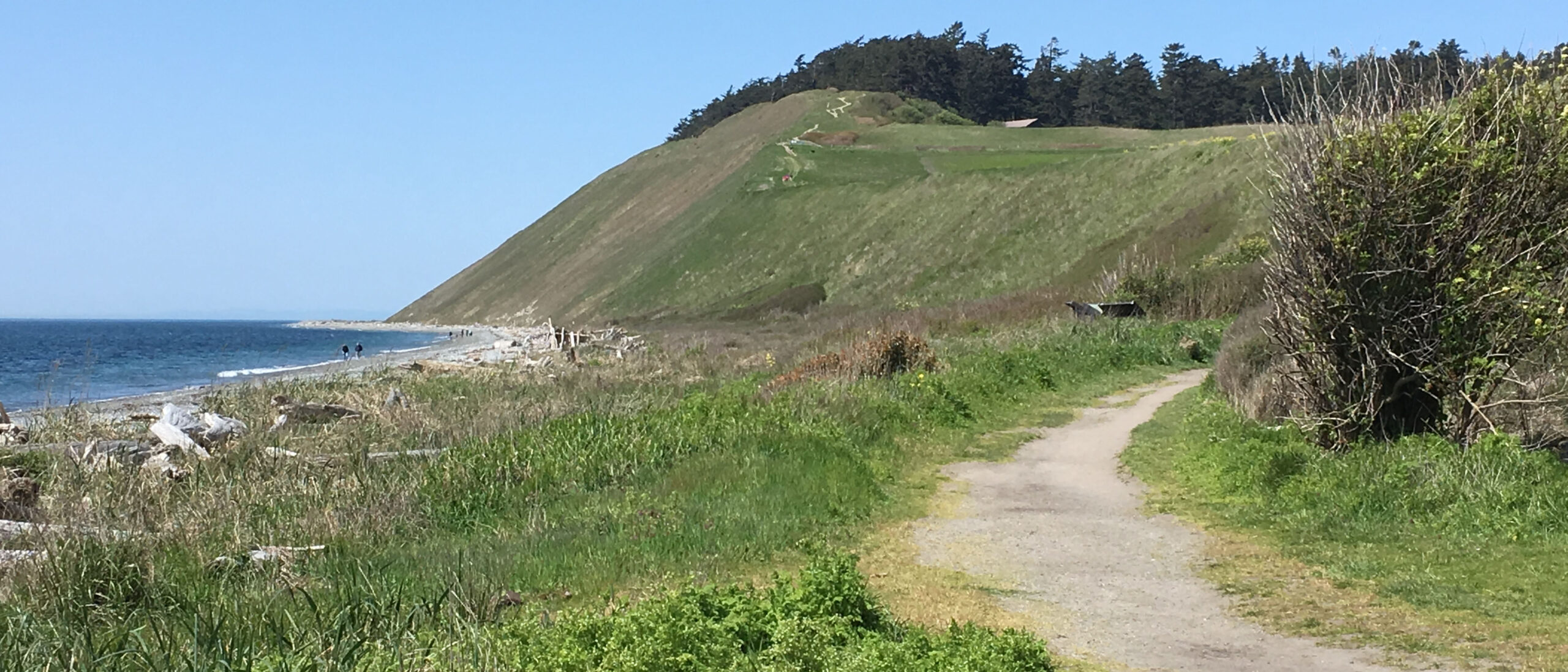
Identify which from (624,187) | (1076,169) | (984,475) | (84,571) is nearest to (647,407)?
(984,475)

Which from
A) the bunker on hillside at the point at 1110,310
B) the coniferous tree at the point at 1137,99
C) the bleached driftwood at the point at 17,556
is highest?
the coniferous tree at the point at 1137,99

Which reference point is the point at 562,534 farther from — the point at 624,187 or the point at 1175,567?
the point at 624,187

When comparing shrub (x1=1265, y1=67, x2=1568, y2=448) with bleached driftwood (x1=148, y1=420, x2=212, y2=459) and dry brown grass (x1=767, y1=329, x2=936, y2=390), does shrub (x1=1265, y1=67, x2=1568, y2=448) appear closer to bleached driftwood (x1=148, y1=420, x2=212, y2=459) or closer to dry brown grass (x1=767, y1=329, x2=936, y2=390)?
dry brown grass (x1=767, y1=329, x2=936, y2=390)

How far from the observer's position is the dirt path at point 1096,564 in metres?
7.43

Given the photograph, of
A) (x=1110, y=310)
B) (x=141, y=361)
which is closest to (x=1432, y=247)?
(x=1110, y=310)

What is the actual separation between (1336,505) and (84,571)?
10.0m

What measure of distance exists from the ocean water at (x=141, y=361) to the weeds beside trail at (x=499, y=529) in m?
7.84

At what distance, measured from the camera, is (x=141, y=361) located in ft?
188

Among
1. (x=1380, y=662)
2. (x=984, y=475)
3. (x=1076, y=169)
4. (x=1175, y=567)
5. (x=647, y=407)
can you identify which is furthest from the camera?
(x=1076, y=169)

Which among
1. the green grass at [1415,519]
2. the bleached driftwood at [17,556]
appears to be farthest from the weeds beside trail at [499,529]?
the green grass at [1415,519]

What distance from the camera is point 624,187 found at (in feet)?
430

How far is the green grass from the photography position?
791 cm

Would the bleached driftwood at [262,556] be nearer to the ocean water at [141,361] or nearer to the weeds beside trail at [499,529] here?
the weeds beside trail at [499,529]

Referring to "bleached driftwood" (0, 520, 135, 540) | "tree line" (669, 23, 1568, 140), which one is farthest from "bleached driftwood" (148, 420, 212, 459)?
"tree line" (669, 23, 1568, 140)
